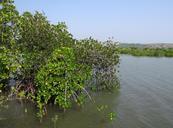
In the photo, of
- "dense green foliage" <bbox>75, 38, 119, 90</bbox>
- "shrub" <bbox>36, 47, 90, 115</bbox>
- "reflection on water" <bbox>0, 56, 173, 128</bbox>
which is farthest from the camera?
"dense green foliage" <bbox>75, 38, 119, 90</bbox>

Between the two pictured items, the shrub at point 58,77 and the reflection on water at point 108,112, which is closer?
the reflection on water at point 108,112

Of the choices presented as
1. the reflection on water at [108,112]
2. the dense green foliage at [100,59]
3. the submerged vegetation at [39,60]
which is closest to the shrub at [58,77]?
the submerged vegetation at [39,60]

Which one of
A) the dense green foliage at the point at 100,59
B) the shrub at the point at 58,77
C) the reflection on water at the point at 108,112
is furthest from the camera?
the dense green foliage at the point at 100,59

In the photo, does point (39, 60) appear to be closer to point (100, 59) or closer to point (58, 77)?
point (58, 77)

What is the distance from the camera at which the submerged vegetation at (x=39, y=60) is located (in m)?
17.8

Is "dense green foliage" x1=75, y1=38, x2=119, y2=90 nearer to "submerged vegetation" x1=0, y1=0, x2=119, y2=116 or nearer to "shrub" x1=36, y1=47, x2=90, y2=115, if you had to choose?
"submerged vegetation" x1=0, y1=0, x2=119, y2=116

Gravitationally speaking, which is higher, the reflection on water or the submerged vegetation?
the submerged vegetation

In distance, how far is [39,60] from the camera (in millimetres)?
18984

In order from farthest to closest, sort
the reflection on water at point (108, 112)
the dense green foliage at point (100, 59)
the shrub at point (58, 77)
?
the dense green foliage at point (100, 59) → the shrub at point (58, 77) → the reflection on water at point (108, 112)

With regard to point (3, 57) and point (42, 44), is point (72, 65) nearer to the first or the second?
point (42, 44)

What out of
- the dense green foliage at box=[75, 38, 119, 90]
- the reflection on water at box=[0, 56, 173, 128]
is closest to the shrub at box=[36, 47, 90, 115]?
the reflection on water at box=[0, 56, 173, 128]

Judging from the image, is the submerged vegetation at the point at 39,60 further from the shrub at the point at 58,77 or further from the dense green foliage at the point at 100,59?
→ the dense green foliage at the point at 100,59

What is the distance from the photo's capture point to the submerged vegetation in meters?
17.8

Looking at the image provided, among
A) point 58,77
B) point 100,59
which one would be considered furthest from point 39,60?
point 100,59
